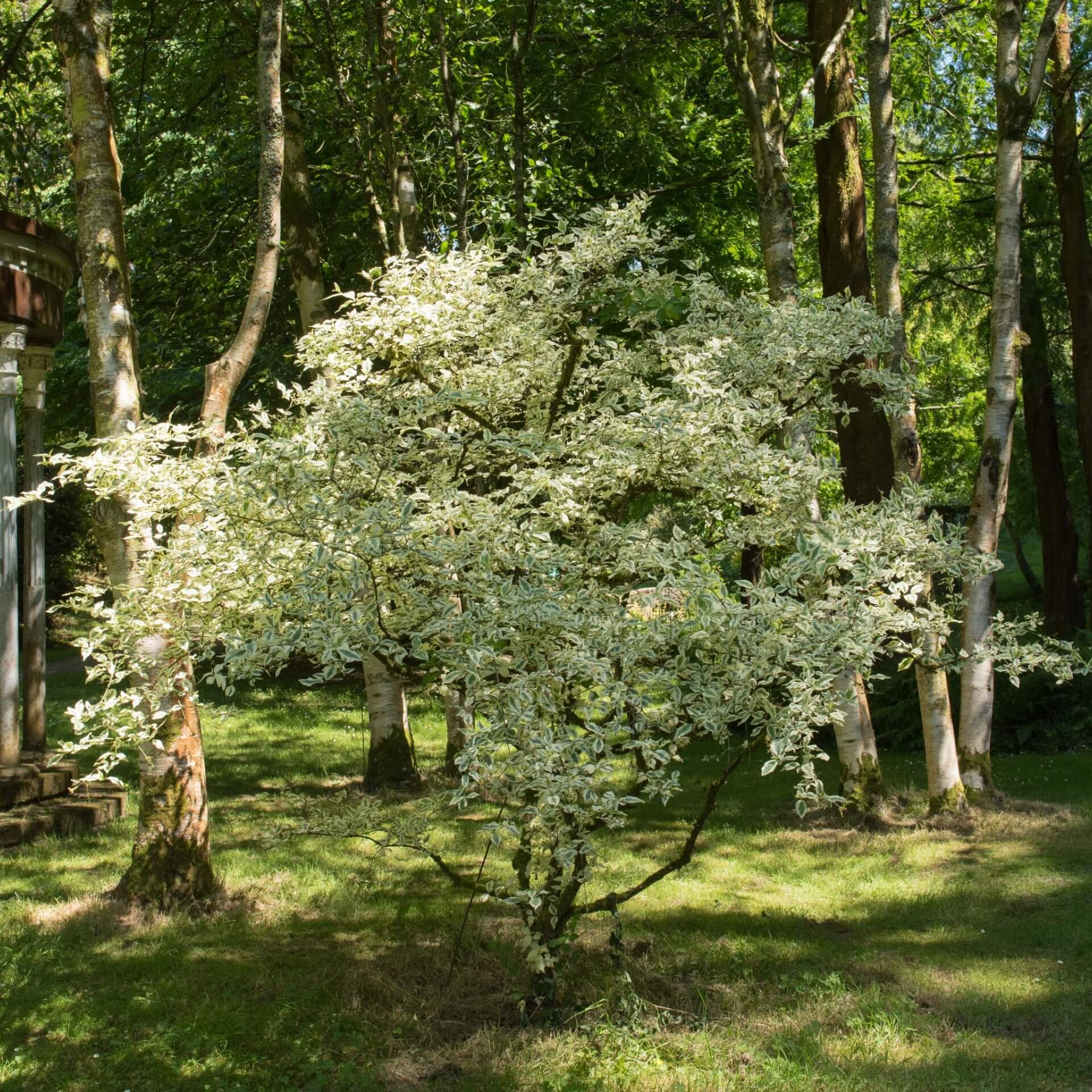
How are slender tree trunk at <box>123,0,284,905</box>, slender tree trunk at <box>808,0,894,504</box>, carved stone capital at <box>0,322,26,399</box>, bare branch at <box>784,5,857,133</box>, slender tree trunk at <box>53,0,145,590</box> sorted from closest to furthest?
1. slender tree trunk at <box>123,0,284,905</box>
2. slender tree trunk at <box>53,0,145,590</box>
3. bare branch at <box>784,5,857,133</box>
4. carved stone capital at <box>0,322,26,399</box>
5. slender tree trunk at <box>808,0,894,504</box>

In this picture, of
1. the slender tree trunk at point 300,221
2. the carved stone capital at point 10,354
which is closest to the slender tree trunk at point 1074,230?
the slender tree trunk at point 300,221

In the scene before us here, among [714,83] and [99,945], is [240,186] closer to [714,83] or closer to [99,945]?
[714,83]

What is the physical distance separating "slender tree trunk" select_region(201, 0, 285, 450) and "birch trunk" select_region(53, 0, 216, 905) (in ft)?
1.86

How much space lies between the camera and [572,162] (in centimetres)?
1475

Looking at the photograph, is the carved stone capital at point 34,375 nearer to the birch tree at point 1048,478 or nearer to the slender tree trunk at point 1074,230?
the slender tree trunk at point 1074,230

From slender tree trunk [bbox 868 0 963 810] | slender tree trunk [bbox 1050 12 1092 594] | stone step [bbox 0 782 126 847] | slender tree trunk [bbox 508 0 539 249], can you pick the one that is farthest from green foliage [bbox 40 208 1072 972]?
slender tree trunk [bbox 1050 12 1092 594]

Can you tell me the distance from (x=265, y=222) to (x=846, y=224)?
6.39m

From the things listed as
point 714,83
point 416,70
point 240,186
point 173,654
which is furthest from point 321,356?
point 714,83

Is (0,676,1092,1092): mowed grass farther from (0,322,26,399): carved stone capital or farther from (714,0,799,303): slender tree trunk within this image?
(714,0,799,303): slender tree trunk

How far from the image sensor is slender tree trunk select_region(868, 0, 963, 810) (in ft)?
29.5

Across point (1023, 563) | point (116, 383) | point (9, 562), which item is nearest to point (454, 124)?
point (116, 383)

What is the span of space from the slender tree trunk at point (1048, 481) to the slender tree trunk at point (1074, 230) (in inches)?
115

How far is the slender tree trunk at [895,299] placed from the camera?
8992 millimetres

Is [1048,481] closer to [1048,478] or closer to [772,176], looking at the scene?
[1048,478]
